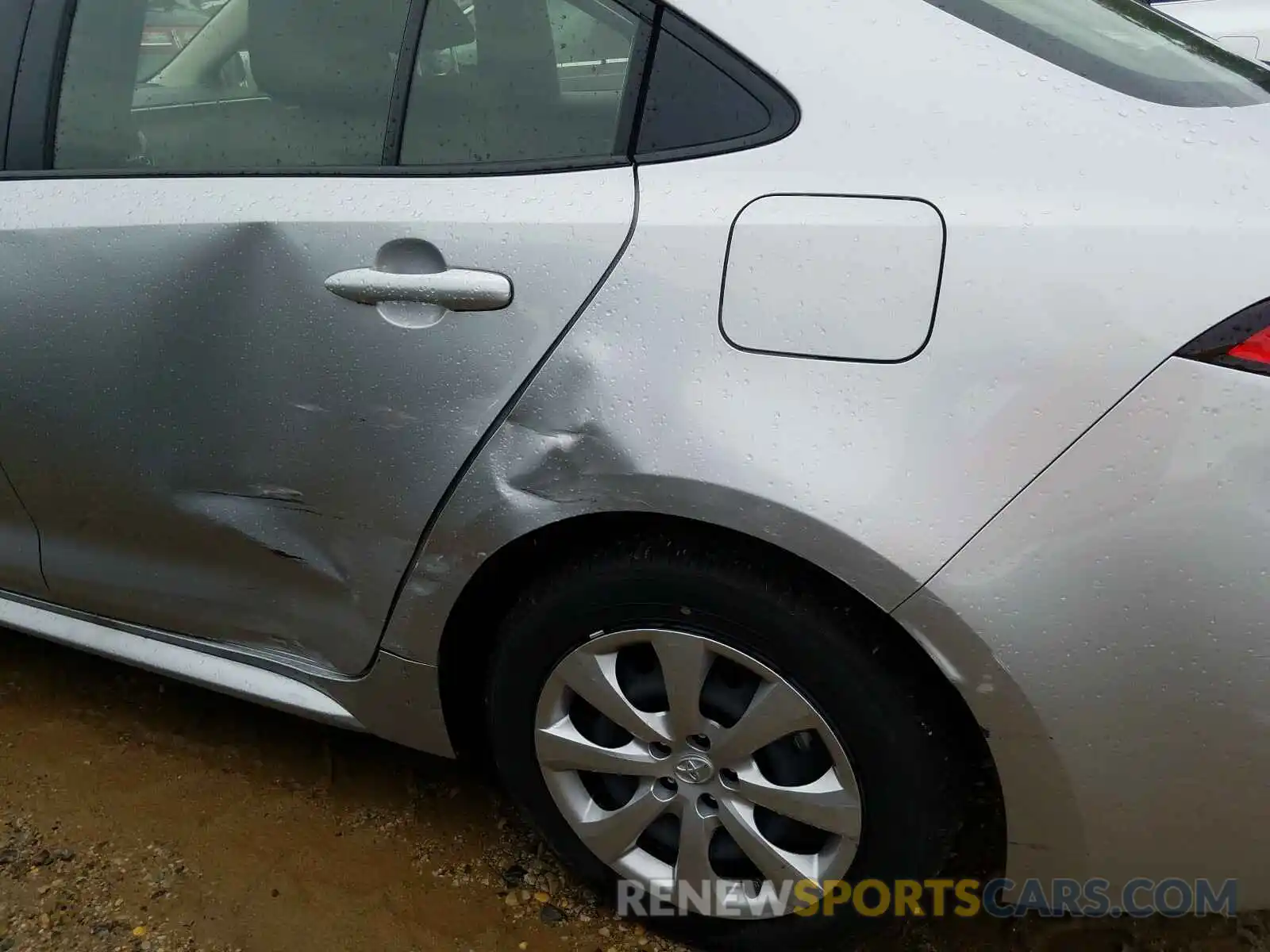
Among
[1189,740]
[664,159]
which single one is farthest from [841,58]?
[1189,740]

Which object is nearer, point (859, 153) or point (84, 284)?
point (859, 153)

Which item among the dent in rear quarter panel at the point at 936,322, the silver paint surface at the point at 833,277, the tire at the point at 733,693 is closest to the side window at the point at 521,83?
the dent in rear quarter panel at the point at 936,322

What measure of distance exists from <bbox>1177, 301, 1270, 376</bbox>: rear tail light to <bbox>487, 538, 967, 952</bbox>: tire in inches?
19.4

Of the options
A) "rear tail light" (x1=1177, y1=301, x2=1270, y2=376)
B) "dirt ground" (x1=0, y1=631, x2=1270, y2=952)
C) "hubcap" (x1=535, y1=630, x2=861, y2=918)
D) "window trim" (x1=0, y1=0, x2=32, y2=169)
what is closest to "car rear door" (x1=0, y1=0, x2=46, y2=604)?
"window trim" (x1=0, y1=0, x2=32, y2=169)

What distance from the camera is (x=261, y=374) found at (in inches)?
63.1

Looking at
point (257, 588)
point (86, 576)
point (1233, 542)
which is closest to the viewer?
point (1233, 542)

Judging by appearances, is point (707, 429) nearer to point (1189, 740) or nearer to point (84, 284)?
point (1189, 740)

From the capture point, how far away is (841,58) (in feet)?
4.31

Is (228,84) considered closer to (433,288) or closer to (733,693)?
(433,288)

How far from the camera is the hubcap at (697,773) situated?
1.46 meters

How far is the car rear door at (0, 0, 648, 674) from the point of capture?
145cm

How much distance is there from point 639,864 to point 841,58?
1.23 metres

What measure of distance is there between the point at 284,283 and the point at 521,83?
45 cm

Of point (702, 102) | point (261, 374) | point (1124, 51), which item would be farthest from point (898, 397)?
point (261, 374)
